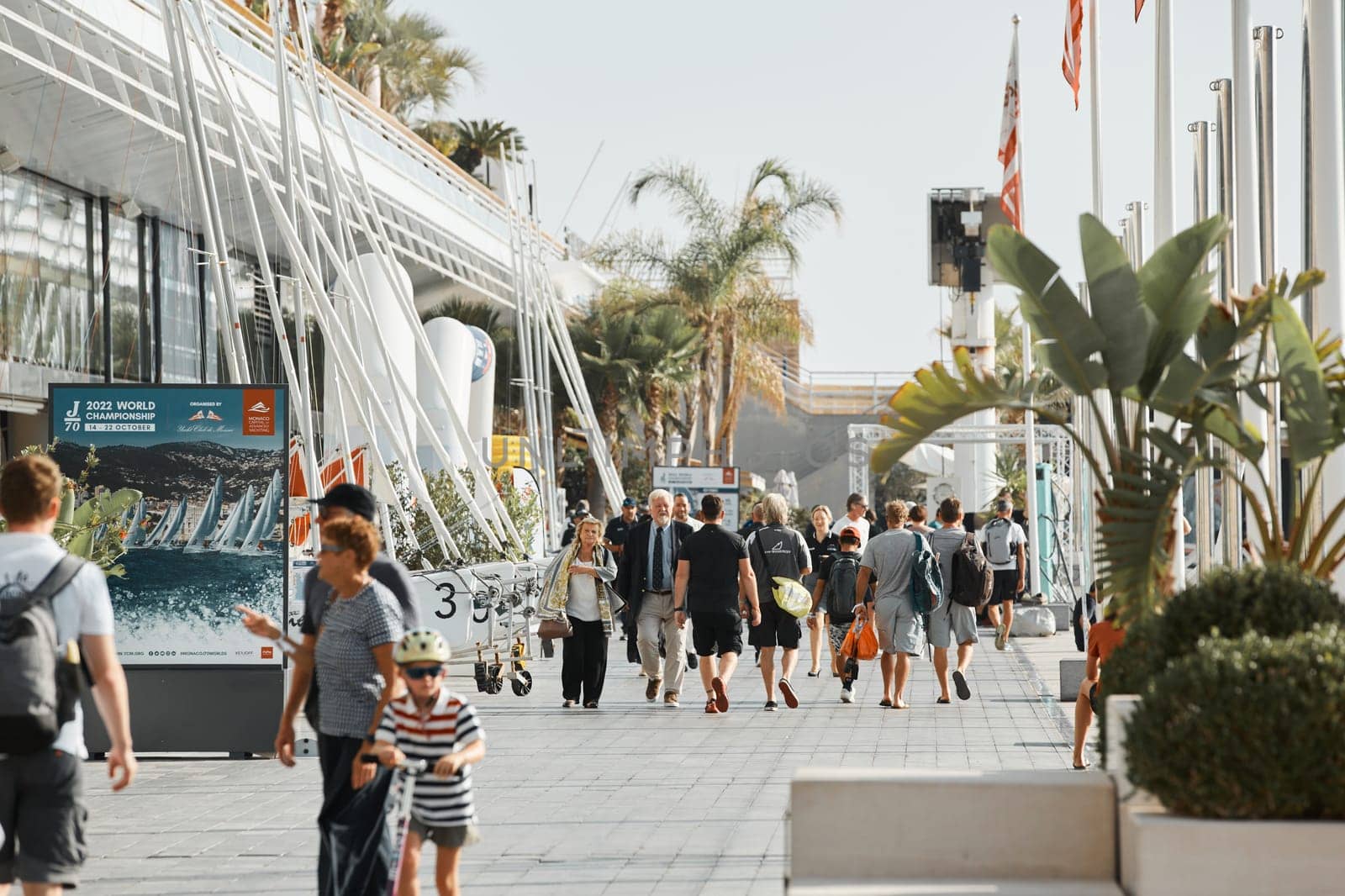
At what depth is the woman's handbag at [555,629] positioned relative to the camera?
48.4 ft

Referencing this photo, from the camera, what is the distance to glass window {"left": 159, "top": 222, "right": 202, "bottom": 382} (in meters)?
32.2

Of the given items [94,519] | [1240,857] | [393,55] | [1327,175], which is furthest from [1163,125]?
[393,55]

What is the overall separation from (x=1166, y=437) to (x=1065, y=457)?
94.8ft

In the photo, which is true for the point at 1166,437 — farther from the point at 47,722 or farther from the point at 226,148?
the point at 226,148

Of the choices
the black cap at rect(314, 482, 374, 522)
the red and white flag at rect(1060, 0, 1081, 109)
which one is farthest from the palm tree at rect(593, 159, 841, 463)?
the black cap at rect(314, 482, 374, 522)

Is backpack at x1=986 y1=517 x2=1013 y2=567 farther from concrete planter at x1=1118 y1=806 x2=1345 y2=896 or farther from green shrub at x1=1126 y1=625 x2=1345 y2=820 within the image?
concrete planter at x1=1118 y1=806 x2=1345 y2=896

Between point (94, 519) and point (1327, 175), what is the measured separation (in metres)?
7.59

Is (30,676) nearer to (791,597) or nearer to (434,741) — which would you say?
(434,741)

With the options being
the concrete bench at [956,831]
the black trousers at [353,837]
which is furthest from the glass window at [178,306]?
the concrete bench at [956,831]

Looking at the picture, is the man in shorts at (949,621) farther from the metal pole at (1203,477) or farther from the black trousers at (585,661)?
the black trousers at (585,661)

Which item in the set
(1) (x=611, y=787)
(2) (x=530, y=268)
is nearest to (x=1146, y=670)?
(1) (x=611, y=787)

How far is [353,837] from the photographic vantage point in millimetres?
5961

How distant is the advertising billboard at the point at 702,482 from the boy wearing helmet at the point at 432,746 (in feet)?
74.4

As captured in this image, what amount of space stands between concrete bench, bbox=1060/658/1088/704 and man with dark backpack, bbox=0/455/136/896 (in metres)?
10.8
